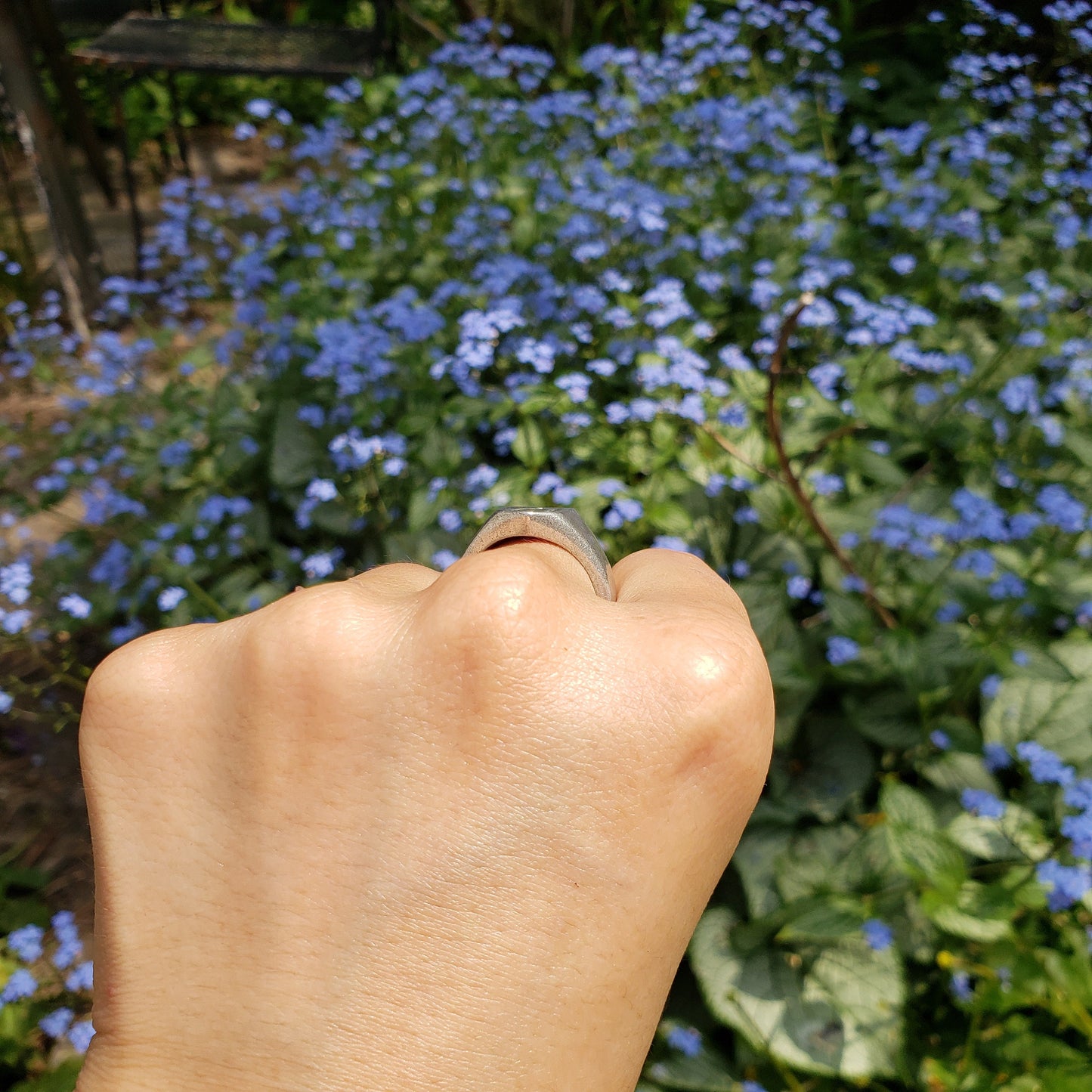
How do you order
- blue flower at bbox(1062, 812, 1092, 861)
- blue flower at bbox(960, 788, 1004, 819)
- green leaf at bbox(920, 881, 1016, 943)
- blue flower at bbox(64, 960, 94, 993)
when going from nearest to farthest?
blue flower at bbox(1062, 812, 1092, 861)
green leaf at bbox(920, 881, 1016, 943)
blue flower at bbox(960, 788, 1004, 819)
blue flower at bbox(64, 960, 94, 993)

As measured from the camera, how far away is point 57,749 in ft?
9.10

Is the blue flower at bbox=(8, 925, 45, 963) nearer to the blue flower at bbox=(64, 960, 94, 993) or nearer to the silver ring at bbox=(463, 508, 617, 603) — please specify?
the blue flower at bbox=(64, 960, 94, 993)

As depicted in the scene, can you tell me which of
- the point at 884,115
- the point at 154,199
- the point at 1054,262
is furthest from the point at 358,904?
the point at 154,199

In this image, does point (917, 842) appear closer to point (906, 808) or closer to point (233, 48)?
point (906, 808)

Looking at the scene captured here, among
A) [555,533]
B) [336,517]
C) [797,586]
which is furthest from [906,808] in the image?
[336,517]

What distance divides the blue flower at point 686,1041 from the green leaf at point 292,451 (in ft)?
6.35

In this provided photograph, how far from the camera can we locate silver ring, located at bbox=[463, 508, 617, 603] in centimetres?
89

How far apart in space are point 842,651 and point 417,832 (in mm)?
1557

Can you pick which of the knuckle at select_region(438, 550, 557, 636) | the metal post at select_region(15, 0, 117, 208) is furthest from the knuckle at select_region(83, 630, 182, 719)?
the metal post at select_region(15, 0, 117, 208)

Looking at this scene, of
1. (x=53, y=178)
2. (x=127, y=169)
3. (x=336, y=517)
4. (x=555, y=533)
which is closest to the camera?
→ (x=555, y=533)

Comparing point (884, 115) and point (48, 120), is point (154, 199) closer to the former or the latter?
point (48, 120)

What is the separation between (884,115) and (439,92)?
261 centimetres

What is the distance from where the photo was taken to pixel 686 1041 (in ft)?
5.96

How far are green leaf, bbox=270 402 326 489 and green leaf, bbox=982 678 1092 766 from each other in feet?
7.06
